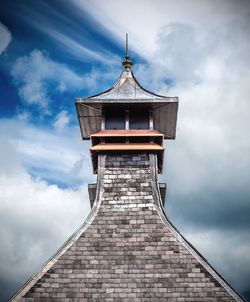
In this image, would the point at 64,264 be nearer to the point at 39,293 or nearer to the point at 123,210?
the point at 39,293

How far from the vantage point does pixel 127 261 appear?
13.3 meters

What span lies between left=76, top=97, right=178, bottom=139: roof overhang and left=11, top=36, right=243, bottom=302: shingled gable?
3.44m

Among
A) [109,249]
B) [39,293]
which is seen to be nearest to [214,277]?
[109,249]

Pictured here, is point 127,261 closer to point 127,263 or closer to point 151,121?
point 127,263

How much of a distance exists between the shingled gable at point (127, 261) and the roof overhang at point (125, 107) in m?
3.44

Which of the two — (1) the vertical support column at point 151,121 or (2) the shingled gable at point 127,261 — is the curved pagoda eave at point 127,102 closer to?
(1) the vertical support column at point 151,121

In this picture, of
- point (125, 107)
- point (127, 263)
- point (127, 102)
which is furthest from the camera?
point (125, 107)

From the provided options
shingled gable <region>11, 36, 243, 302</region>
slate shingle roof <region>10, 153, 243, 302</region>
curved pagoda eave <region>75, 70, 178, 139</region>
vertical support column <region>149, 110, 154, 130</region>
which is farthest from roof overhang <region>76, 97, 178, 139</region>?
slate shingle roof <region>10, 153, 243, 302</region>

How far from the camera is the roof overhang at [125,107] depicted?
55.0 ft

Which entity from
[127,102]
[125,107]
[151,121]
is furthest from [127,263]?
[125,107]

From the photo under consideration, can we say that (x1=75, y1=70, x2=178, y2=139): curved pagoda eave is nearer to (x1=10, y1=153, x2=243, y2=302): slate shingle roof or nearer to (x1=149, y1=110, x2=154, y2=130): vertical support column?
(x1=149, y1=110, x2=154, y2=130): vertical support column

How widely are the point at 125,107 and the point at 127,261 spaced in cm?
670

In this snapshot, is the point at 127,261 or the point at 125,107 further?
the point at 125,107

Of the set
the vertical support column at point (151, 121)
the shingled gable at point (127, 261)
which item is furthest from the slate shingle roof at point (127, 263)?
the vertical support column at point (151, 121)
